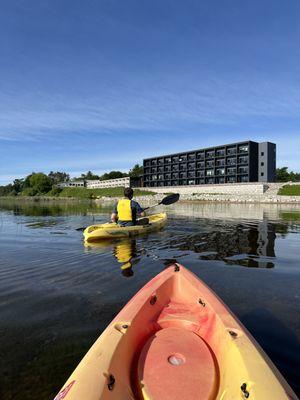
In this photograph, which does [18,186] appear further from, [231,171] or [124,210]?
[124,210]

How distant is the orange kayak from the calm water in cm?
102

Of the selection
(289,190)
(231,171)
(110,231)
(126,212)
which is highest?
(231,171)

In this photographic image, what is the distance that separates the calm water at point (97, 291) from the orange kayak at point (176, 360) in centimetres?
102

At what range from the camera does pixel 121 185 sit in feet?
346

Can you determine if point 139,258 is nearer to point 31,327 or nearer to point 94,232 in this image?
point 94,232

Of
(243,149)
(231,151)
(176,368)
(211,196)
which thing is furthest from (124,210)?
(231,151)

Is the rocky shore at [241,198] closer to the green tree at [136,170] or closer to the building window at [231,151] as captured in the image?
the building window at [231,151]

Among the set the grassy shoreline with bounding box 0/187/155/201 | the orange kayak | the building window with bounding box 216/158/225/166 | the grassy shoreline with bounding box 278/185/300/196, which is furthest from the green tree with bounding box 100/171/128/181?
the orange kayak

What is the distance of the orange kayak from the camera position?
2.55 m

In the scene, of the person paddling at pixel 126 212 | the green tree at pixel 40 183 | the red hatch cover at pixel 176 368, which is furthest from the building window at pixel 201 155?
the red hatch cover at pixel 176 368

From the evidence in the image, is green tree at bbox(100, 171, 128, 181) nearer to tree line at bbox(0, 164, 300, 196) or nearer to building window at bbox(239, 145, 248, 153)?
tree line at bbox(0, 164, 300, 196)

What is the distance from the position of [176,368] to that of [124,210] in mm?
10395

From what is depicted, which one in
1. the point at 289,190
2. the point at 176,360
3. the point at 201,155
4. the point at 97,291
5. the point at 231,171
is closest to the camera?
the point at 176,360

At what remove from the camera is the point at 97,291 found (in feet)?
21.7
